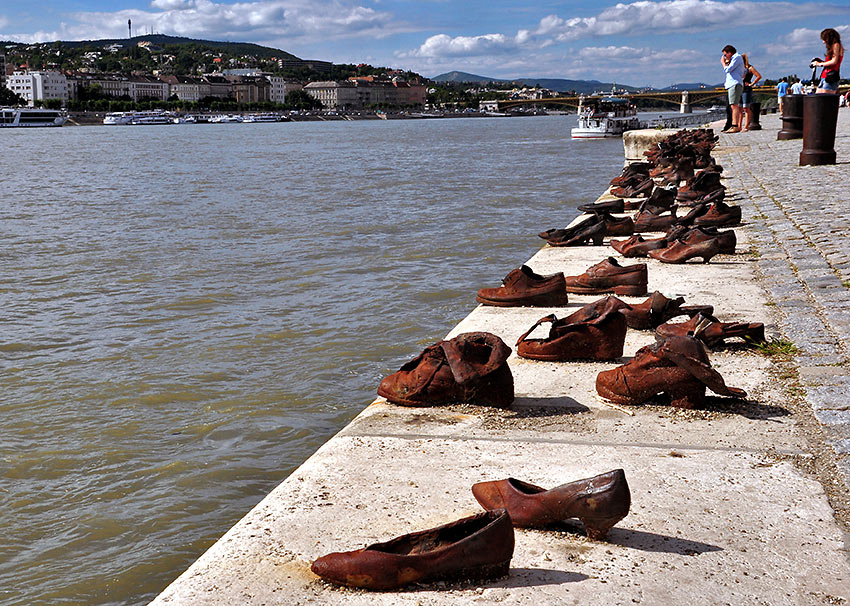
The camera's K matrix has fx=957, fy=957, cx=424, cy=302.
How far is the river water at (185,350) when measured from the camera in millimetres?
4086

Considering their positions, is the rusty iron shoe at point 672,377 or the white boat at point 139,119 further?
the white boat at point 139,119

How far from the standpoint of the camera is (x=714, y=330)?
15.5 ft

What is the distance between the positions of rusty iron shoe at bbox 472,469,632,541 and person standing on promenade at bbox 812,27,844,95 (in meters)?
15.7

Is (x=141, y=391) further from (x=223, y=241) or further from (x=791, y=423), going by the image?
(x=223, y=241)

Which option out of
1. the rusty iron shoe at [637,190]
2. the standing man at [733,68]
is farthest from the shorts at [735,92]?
the rusty iron shoe at [637,190]

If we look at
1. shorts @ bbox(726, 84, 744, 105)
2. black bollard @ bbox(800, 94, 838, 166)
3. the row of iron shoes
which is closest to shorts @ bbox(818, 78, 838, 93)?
black bollard @ bbox(800, 94, 838, 166)

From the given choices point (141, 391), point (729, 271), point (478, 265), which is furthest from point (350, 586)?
point (478, 265)

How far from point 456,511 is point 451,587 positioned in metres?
0.46

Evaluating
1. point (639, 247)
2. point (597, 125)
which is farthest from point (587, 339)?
point (597, 125)

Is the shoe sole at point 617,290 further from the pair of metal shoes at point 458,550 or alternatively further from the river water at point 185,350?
the pair of metal shoes at point 458,550

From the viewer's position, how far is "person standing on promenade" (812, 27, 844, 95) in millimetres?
16609

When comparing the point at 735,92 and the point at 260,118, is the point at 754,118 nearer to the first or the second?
the point at 735,92

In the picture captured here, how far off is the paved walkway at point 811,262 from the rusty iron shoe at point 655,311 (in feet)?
1.80

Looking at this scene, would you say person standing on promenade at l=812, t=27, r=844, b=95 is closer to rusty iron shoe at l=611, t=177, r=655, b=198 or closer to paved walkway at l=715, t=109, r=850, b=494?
paved walkway at l=715, t=109, r=850, b=494
